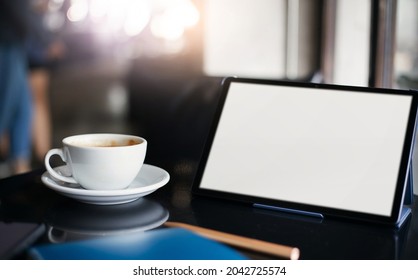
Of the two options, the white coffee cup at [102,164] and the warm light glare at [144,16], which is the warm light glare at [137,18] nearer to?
the warm light glare at [144,16]

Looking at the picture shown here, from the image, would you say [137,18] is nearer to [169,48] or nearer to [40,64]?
[169,48]

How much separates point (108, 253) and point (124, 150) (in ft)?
0.46

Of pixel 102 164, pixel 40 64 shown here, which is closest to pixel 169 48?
pixel 40 64

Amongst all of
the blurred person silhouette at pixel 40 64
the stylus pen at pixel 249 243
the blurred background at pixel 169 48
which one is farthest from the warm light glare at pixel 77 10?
the stylus pen at pixel 249 243

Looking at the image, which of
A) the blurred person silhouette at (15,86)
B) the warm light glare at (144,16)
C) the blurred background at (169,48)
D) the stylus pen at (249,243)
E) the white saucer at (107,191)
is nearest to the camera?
the stylus pen at (249,243)

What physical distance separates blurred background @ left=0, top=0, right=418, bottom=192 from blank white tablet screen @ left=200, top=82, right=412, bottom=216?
1966mm

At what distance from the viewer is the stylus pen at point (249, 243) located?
0.50m

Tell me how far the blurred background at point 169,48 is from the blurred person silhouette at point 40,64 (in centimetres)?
3

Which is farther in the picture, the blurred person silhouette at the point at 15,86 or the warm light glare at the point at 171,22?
the warm light glare at the point at 171,22

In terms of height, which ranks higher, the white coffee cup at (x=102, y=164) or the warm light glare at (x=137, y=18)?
the warm light glare at (x=137, y=18)

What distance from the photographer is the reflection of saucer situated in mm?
548

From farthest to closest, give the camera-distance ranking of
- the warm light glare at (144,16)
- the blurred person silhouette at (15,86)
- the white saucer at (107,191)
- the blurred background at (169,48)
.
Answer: the warm light glare at (144,16) < the blurred background at (169,48) < the blurred person silhouette at (15,86) < the white saucer at (107,191)

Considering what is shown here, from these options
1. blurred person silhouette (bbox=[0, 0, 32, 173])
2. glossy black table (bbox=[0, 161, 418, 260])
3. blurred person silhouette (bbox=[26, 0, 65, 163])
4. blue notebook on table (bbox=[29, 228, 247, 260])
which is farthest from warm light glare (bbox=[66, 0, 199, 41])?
blue notebook on table (bbox=[29, 228, 247, 260])
